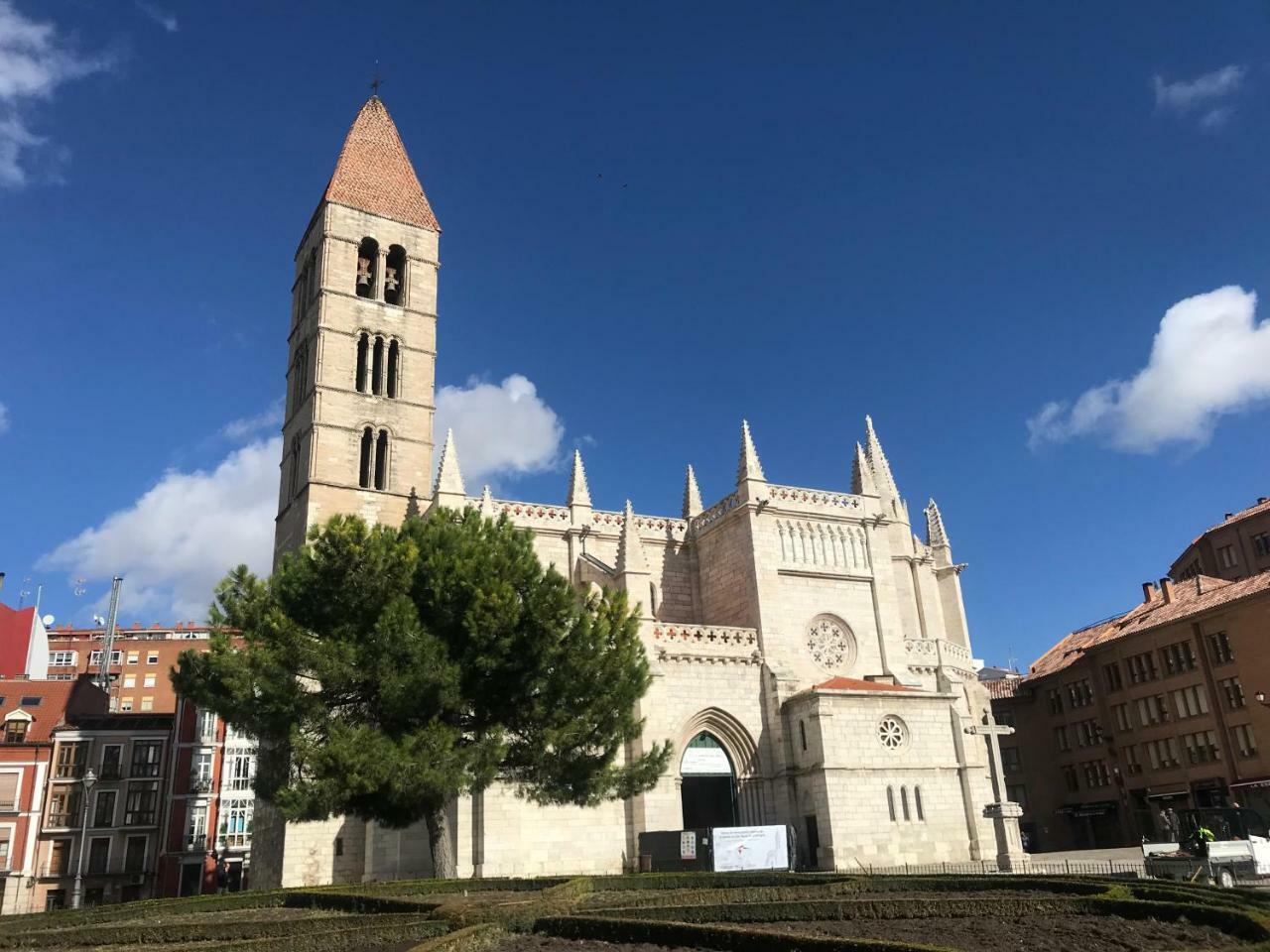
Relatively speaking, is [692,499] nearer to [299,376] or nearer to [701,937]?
[299,376]

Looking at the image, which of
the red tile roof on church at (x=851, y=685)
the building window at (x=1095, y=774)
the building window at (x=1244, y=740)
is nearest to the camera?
the red tile roof on church at (x=851, y=685)

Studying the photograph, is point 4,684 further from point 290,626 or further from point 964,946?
Result: point 964,946

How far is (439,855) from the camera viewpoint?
20.7 metres

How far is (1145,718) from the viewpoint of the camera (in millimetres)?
41094

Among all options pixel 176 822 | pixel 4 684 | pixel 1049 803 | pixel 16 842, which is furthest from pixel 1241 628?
pixel 4 684

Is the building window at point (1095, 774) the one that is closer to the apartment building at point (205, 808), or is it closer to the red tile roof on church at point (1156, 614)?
Result: the red tile roof on church at point (1156, 614)

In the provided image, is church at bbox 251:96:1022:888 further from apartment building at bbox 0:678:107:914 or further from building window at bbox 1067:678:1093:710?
apartment building at bbox 0:678:107:914

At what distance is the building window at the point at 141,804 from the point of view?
4269 cm

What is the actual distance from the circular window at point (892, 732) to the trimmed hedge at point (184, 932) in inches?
801

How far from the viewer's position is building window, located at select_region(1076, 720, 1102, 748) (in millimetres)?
43906

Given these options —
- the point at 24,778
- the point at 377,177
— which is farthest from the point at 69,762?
the point at 377,177

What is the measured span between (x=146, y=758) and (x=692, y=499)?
88.4ft

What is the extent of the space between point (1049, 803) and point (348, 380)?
Result: 118ft

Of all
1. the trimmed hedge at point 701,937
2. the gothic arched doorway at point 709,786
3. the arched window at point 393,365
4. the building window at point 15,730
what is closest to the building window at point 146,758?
the building window at point 15,730
